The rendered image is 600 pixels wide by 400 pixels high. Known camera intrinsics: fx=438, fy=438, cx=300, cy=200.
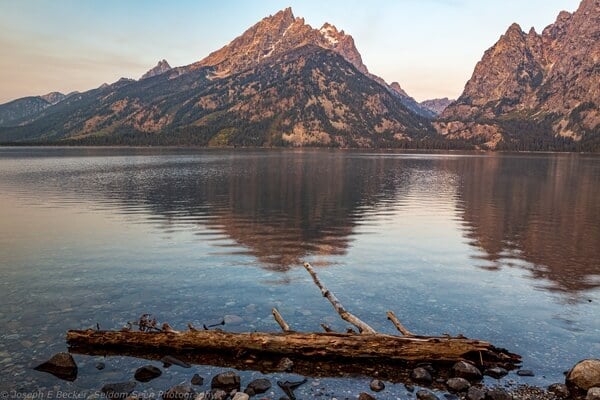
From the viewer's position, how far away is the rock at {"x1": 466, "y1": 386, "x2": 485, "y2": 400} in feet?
52.0

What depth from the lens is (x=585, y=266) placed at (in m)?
36.2

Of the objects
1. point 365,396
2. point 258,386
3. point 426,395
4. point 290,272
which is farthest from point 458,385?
point 290,272

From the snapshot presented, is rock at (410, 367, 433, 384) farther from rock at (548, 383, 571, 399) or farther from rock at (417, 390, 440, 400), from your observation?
rock at (548, 383, 571, 399)

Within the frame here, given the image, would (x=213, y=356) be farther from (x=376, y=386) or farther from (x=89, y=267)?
(x=89, y=267)

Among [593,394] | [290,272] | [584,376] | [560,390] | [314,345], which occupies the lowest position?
[290,272]

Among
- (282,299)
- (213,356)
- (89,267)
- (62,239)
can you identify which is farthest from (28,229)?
(213,356)

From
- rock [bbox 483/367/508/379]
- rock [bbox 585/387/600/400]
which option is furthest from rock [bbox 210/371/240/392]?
rock [bbox 585/387/600/400]

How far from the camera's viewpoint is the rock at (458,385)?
54.1 ft

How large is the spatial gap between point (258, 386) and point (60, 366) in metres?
8.00

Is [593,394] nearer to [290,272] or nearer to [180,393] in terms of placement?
[180,393]

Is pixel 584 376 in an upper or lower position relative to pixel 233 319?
upper

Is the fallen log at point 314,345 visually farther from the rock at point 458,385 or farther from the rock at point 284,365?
the rock at point 458,385

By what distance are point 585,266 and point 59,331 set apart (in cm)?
3821

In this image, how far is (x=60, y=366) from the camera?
17375 mm
